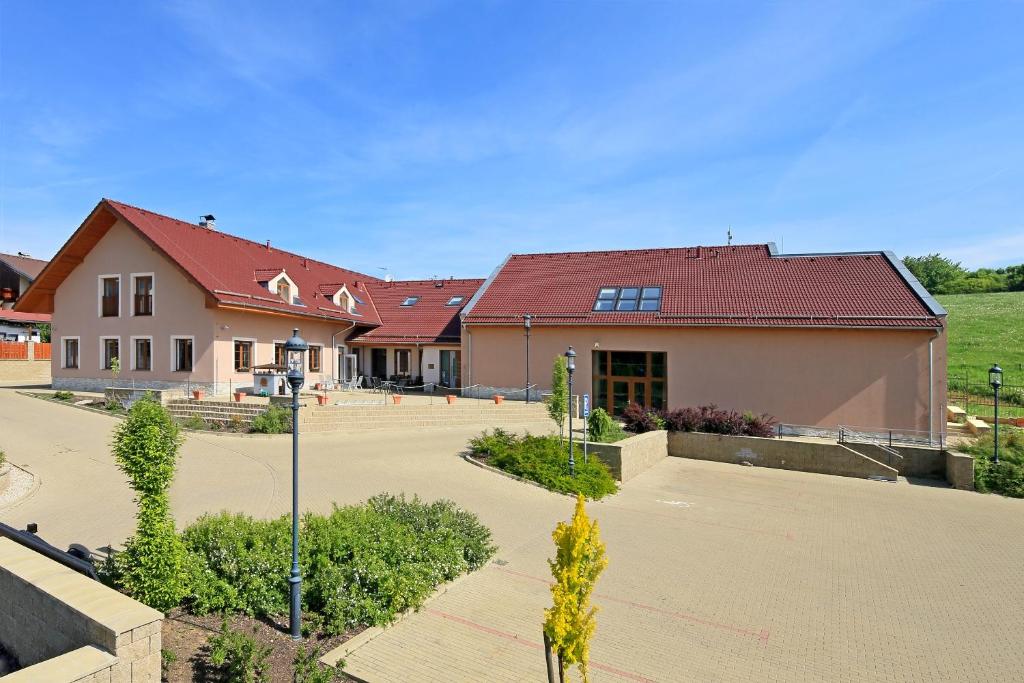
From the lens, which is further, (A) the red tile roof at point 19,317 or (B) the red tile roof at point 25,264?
(B) the red tile roof at point 25,264

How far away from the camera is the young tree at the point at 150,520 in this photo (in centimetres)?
574

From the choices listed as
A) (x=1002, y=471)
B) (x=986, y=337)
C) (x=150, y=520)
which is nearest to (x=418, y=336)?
(x=1002, y=471)

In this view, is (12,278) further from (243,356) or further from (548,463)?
(548,463)

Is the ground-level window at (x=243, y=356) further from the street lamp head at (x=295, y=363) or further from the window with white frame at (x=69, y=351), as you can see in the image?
the street lamp head at (x=295, y=363)

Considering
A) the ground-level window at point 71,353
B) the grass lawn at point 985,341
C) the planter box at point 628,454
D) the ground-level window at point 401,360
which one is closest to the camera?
the planter box at point 628,454

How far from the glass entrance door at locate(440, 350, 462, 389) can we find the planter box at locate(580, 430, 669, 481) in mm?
13931

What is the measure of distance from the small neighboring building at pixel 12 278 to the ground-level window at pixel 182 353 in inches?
1150

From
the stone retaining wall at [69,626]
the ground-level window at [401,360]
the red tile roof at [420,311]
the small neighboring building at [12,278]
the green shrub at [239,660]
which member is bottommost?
the green shrub at [239,660]

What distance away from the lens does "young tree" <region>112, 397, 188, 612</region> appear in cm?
574

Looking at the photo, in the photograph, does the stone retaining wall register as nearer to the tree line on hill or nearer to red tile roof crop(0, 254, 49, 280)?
red tile roof crop(0, 254, 49, 280)

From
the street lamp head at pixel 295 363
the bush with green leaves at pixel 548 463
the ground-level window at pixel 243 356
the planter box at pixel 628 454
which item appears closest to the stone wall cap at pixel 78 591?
the street lamp head at pixel 295 363

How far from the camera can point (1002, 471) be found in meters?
14.4

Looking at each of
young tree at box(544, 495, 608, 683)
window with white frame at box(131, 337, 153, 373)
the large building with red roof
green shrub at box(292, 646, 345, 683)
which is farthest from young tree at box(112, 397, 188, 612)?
window with white frame at box(131, 337, 153, 373)

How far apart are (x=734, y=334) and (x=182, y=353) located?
23468 millimetres
